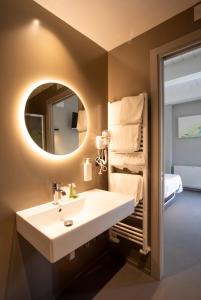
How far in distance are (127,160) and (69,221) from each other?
33.2 inches

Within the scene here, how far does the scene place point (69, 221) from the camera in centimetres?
119

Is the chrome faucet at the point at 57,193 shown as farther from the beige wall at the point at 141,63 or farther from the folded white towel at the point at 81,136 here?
the beige wall at the point at 141,63

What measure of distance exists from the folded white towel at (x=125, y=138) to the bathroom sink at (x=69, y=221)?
464 mm

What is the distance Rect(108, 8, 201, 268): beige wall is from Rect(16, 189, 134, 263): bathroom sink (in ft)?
1.67

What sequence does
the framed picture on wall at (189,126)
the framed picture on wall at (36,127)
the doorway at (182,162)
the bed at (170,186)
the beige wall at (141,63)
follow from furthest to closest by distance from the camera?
the framed picture on wall at (189,126) → the bed at (170,186) → the doorway at (182,162) → the beige wall at (141,63) → the framed picture on wall at (36,127)

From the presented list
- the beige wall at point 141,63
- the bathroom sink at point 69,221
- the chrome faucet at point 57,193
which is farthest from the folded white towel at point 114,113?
the chrome faucet at point 57,193

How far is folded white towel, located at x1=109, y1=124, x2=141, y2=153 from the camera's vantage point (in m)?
1.65

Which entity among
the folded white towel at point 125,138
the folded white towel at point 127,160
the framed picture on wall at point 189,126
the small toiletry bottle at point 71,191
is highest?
the framed picture on wall at point 189,126

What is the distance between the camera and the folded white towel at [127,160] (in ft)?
5.55

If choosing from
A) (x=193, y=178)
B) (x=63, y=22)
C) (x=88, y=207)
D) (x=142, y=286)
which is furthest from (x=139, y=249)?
(x=193, y=178)

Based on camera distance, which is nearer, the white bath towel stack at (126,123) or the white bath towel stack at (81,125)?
the white bath towel stack at (126,123)

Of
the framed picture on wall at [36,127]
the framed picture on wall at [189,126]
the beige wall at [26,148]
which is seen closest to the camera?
the beige wall at [26,148]

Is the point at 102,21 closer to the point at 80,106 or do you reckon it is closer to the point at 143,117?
the point at 80,106

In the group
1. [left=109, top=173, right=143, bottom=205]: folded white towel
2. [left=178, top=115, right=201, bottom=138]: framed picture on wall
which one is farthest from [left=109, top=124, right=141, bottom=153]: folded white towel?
[left=178, top=115, right=201, bottom=138]: framed picture on wall
